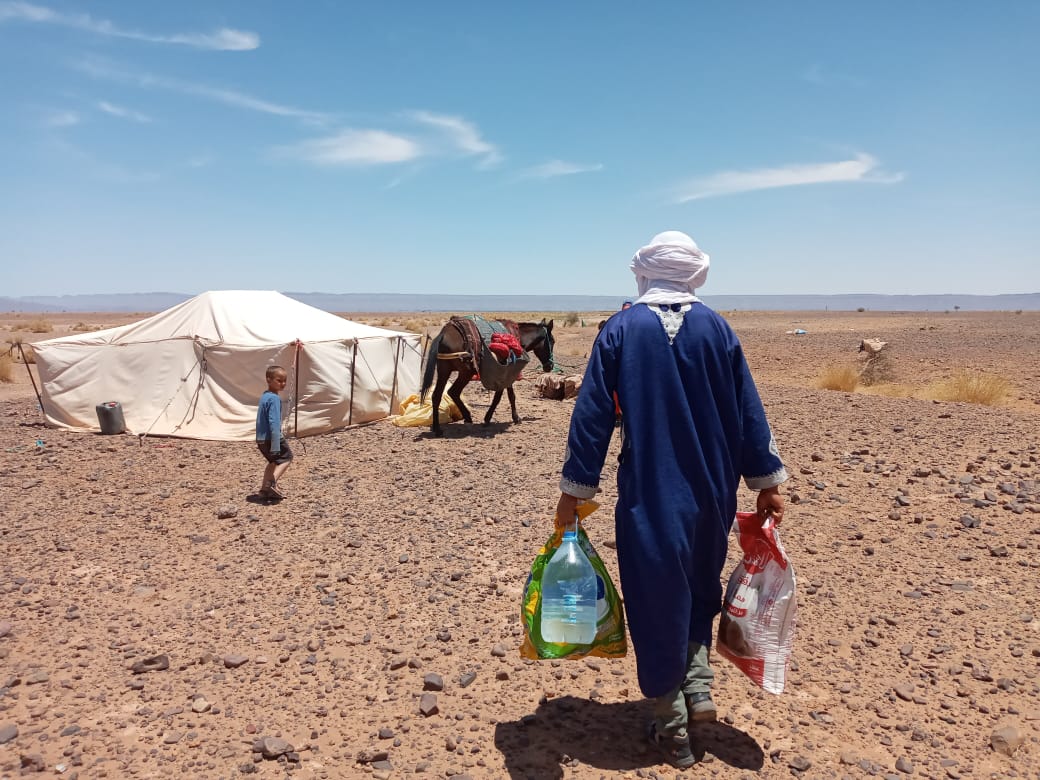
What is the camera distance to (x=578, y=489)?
273cm

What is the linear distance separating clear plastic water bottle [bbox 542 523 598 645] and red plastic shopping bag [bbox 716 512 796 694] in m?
0.57

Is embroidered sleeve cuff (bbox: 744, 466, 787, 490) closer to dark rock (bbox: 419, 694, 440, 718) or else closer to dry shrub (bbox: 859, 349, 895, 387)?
dark rock (bbox: 419, 694, 440, 718)

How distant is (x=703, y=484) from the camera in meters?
2.66

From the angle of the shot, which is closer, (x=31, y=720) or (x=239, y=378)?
(x=31, y=720)

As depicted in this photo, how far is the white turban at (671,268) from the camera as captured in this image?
279cm

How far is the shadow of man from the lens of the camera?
2.86m

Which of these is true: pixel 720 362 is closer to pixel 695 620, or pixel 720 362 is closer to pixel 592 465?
pixel 592 465

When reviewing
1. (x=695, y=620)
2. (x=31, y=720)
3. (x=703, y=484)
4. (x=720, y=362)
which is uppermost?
(x=720, y=362)

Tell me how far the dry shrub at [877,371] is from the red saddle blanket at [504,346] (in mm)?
8691

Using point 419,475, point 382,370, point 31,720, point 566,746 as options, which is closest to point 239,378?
point 382,370

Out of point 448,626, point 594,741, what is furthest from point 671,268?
point 448,626

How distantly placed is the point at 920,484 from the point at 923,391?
22.0 feet

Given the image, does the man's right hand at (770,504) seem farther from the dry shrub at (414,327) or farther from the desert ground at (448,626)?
the dry shrub at (414,327)

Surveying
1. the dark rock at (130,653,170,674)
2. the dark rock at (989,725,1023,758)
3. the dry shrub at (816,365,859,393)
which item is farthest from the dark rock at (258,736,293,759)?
the dry shrub at (816,365,859,393)
